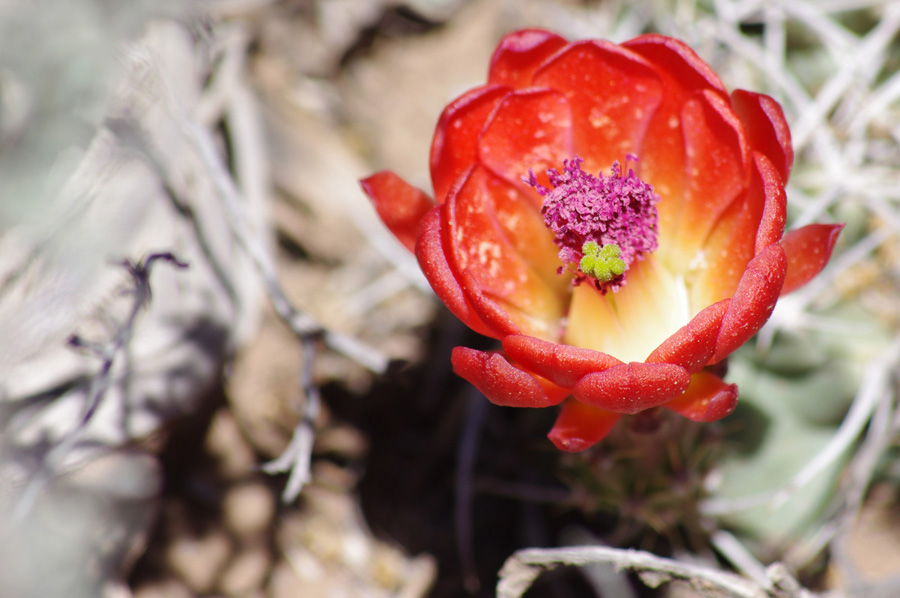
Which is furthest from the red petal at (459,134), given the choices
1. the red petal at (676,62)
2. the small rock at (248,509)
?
the small rock at (248,509)

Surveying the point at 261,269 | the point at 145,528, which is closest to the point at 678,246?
the point at 261,269

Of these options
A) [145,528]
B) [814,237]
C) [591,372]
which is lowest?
[145,528]

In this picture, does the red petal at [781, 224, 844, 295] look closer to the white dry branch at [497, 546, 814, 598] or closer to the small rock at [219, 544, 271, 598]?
the white dry branch at [497, 546, 814, 598]

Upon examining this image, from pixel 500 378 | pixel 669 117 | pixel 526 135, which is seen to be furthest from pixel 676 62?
pixel 500 378

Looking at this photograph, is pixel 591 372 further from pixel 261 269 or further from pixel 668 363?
pixel 261 269

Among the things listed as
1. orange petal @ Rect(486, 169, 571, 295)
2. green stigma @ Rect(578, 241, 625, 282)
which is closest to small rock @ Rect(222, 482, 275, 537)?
orange petal @ Rect(486, 169, 571, 295)

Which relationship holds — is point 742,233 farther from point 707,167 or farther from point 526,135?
point 526,135
